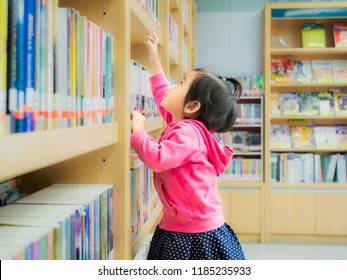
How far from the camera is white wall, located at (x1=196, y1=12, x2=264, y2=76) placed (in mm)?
4898

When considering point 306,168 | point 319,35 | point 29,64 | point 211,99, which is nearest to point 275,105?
point 306,168

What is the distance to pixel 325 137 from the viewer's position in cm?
461

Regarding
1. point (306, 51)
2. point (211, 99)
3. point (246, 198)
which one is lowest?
point (246, 198)

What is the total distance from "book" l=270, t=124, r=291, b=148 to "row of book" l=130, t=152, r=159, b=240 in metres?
2.87

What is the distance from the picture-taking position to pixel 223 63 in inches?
195

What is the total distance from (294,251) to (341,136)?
1.32m

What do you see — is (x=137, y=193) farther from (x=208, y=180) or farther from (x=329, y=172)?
(x=329, y=172)

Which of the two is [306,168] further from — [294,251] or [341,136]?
[294,251]

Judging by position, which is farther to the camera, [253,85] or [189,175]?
[253,85]

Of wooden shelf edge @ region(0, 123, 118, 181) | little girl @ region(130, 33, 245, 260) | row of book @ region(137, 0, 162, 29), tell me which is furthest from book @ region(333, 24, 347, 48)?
wooden shelf edge @ region(0, 123, 118, 181)

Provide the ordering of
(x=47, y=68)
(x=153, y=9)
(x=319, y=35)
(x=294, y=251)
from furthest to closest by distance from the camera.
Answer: (x=319, y=35), (x=294, y=251), (x=153, y=9), (x=47, y=68)

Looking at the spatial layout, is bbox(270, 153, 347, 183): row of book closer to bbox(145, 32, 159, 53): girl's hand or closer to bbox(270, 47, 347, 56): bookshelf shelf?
bbox(270, 47, 347, 56): bookshelf shelf

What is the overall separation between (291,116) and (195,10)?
154cm

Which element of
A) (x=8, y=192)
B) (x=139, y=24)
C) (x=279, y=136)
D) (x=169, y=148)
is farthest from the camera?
(x=279, y=136)
